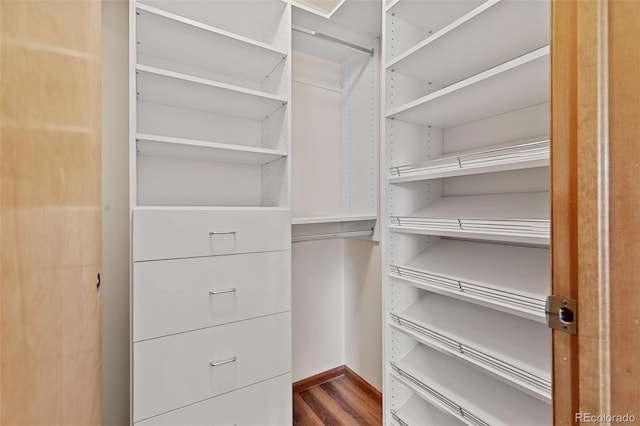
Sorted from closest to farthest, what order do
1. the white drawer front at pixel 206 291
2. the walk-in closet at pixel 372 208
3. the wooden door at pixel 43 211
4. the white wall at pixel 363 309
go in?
the wooden door at pixel 43 211 < the walk-in closet at pixel 372 208 < the white drawer front at pixel 206 291 < the white wall at pixel 363 309

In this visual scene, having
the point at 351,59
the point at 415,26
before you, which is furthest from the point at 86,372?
the point at 351,59

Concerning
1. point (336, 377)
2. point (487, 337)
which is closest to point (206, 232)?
point (487, 337)

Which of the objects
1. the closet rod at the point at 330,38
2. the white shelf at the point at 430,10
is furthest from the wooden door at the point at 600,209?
the closet rod at the point at 330,38

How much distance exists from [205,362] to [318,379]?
1035mm

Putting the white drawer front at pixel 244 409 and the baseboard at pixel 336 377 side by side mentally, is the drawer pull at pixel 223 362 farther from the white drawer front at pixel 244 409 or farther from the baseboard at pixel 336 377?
the baseboard at pixel 336 377

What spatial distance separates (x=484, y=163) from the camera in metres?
0.89

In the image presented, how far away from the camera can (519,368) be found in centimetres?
82

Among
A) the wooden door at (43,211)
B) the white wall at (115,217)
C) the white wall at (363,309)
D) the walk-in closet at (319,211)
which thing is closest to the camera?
the wooden door at (43,211)

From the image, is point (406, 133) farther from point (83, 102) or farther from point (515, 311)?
point (83, 102)

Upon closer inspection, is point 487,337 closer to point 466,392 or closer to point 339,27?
point 466,392

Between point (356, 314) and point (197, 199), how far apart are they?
1.29 meters

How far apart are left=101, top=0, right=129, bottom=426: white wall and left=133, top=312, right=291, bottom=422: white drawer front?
388mm

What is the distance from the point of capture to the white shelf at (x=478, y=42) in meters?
0.81

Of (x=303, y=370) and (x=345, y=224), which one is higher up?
(x=345, y=224)
